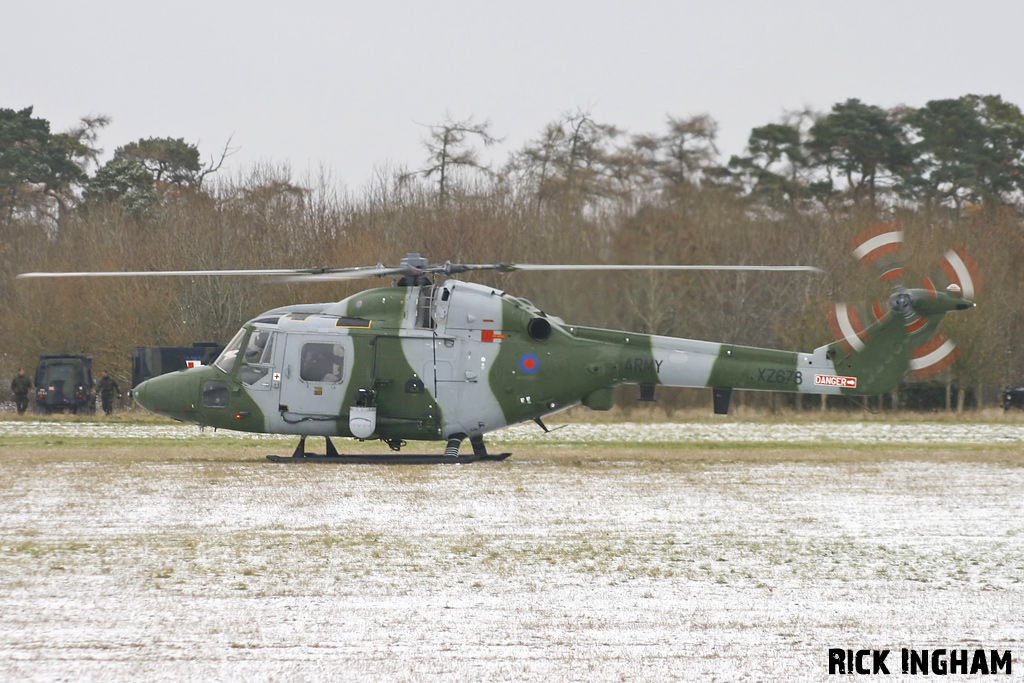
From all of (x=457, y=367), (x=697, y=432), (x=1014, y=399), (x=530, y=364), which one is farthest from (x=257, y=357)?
(x=1014, y=399)

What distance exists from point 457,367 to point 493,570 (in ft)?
25.4

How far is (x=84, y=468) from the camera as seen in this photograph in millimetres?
15773

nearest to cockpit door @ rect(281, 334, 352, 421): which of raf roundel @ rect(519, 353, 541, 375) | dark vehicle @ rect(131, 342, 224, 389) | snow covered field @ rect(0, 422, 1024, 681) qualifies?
snow covered field @ rect(0, 422, 1024, 681)

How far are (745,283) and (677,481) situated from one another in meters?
21.0

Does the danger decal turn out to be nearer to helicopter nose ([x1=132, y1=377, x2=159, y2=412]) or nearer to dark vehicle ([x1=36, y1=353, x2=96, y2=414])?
helicopter nose ([x1=132, y1=377, x2=159, y2=412])

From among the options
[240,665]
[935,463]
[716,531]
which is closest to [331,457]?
[716,531]

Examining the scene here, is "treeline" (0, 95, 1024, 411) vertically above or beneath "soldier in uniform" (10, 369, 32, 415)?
above

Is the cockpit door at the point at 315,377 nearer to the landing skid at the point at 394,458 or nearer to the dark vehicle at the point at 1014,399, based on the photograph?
the landing skid at the point at 394,458

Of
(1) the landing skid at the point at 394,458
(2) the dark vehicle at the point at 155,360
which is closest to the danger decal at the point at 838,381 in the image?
(1) the landing skid at the point at 394,458

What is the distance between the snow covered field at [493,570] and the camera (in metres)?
7.02

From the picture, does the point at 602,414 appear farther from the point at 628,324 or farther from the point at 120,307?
the point at 120,307

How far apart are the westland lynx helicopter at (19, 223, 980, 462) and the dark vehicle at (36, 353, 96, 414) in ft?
57.6

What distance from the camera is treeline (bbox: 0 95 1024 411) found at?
31938 millimetres

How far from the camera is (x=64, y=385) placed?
108 feet
